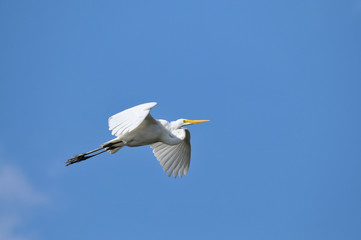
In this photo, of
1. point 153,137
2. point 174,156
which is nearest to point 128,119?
point 153,137

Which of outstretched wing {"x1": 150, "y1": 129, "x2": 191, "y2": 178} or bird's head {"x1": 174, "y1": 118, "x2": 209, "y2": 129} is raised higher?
bird's head {"x1": 174, "y1": 118, "x2": 209, "y2": 129}

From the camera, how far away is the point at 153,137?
547 inches

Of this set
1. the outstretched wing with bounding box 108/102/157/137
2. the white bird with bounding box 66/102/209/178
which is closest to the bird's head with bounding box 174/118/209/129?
the white bird with bounding box 66/102/209/178

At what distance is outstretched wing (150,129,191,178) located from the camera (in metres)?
15.6

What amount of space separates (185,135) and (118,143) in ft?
6.12

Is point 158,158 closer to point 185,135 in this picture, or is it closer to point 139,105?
point 185,135

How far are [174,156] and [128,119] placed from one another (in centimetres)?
388

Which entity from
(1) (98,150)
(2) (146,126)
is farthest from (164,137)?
(1) (98,150)

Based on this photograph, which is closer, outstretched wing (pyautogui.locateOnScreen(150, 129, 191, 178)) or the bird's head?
the bird's head

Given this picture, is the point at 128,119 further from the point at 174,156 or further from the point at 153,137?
the point at 174,156

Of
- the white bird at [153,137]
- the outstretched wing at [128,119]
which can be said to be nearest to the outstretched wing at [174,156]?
the white bird at [153,137]

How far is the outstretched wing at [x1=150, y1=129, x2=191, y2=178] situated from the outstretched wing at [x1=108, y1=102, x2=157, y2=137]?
121 inches

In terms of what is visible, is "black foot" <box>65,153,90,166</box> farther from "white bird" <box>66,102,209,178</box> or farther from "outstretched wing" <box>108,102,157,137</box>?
"outstretched wing" <box>108,102,157,137</box>

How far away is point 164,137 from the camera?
1405 cm
